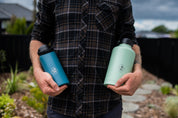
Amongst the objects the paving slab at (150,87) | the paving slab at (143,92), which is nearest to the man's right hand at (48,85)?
the paving slab at (143,92)

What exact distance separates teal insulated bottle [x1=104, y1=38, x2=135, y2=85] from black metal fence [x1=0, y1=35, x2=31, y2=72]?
7519 millimetres

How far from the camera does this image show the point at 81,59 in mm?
1125

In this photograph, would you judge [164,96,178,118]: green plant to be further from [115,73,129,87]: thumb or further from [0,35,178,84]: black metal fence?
[115,73,129,87]: thumb

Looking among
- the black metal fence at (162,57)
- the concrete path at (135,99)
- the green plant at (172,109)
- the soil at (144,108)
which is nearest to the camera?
the soil at (144,108)

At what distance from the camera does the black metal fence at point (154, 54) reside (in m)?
6.84

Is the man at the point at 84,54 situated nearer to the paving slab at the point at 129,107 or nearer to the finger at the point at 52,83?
the finger at the point at 52,83

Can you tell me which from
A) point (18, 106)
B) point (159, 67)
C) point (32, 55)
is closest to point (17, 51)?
point (18, 106)

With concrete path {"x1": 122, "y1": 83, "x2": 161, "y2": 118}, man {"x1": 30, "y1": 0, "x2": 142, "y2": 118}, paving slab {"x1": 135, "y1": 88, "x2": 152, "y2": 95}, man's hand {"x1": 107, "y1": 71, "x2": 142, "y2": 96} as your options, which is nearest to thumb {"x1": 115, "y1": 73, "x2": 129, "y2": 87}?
man's hand {"x1": 107, "y1": 71, "x2": 142, "y2": 96}

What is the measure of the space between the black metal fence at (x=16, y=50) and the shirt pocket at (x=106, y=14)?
7385mm

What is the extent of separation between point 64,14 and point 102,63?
357 millimetres

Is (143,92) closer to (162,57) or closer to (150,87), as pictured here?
(150,87)

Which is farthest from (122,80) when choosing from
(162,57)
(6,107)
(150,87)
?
(162,57)

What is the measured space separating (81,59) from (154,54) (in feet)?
27.2

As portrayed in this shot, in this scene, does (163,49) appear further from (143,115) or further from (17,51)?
(17,51)
